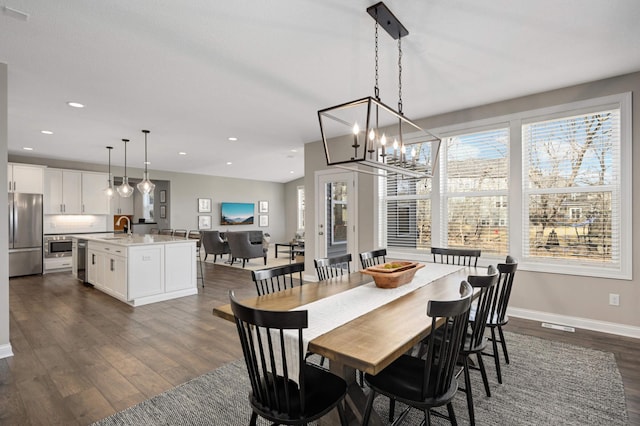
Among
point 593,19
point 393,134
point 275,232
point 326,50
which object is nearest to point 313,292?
point 326,50

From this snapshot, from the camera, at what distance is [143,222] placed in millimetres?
9922

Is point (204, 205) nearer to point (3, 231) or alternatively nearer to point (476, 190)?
point (3, 231)

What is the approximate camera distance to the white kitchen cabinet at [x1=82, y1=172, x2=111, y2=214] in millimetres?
7535

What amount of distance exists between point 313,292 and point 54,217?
7.72 m

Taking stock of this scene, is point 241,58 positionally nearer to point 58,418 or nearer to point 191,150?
point 58,418

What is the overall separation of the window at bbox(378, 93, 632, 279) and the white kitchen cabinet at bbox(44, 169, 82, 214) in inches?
291

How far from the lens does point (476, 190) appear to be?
14.1 feet

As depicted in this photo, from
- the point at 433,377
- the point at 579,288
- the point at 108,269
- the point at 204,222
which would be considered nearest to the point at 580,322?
the point at 579,288

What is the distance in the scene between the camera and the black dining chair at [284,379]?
131cm

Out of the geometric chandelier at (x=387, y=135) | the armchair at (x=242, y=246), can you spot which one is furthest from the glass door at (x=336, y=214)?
the armchair at (x=242, y=246)

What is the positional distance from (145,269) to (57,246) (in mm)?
3956

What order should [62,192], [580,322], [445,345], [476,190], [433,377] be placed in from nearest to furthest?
[445,345] → [433,377] → [580,322] → [476,190] → [62,192]

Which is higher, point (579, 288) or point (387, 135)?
point (387, 135)

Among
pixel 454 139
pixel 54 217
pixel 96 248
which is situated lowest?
pixel 96 248
